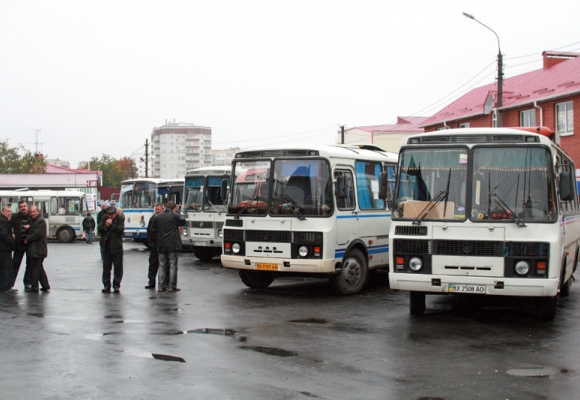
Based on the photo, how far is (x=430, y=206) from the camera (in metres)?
10.8

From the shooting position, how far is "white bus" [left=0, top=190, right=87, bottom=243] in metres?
37.9

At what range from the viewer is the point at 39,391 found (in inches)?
269

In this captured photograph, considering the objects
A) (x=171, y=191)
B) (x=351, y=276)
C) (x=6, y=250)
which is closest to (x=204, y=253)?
(x=171, y=191)

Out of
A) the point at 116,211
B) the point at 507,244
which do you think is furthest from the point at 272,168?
the point at 507,244

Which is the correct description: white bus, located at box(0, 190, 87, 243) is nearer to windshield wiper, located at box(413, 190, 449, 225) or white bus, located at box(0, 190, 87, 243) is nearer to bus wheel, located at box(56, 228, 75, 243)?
bus wheel, located at box(56, 228, 75, 243)

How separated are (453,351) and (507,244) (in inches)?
87.2

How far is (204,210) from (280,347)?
13.9 meters

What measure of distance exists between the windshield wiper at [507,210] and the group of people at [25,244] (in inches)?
358

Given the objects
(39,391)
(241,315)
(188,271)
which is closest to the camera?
(39,391)

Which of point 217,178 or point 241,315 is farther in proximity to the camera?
point 217,178

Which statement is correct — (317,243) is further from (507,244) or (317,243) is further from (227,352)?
(227,352)

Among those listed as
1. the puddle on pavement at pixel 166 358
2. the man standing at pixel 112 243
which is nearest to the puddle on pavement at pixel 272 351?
the puddle on pavement at pixel 166 358

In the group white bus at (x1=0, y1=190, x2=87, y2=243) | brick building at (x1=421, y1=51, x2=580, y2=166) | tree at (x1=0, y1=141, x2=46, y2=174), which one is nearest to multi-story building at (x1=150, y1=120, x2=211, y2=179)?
tree at (x1=0, y1=141, x2=46, y2=174)

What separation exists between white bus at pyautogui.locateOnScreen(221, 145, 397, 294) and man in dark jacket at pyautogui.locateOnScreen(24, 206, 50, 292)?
12.5ft
